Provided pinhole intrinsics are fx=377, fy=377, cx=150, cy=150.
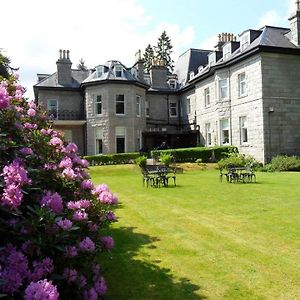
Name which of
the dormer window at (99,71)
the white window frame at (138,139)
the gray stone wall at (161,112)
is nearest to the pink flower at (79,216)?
the white window frame at (138,139)

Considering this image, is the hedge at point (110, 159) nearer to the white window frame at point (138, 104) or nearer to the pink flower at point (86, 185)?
the white window frame at point (138, 104)

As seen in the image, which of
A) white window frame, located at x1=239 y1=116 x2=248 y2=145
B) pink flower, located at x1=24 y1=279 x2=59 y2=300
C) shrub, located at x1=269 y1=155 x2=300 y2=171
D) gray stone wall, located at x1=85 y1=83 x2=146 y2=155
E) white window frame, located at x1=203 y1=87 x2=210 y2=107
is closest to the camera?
pink flower, located at x1=24 y1=279 x2=59 y2=300

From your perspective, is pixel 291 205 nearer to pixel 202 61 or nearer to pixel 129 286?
pixel 129 286

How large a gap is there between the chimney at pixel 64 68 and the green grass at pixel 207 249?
2690cm

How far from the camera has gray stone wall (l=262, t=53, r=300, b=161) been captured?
80.1 feet

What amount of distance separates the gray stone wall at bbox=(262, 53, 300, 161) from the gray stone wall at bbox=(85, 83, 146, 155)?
12399mm

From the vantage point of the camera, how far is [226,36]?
34562 mm

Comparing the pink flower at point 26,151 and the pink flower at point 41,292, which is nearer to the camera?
the pink flower at point 41,292

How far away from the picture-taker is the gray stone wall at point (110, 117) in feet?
106

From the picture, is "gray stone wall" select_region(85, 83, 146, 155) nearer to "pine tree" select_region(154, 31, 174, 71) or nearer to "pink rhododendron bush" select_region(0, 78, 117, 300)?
"pink rhododendron bush" select_region(0, 78, 117, 300)

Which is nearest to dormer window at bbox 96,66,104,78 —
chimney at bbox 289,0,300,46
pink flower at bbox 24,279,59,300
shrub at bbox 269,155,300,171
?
chimney at bbox 289,0,300,46

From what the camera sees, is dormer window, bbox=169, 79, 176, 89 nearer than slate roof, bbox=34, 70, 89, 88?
No

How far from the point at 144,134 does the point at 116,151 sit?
3344mm

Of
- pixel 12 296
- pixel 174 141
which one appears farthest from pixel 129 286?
pixel 174 141
